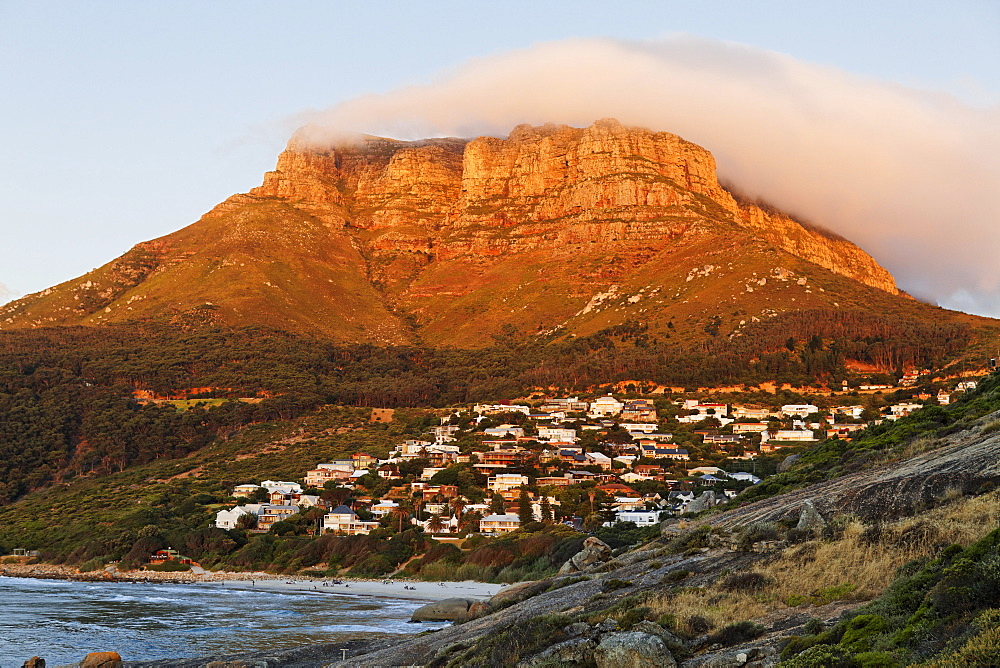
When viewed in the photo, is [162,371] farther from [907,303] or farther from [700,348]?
[907,303]

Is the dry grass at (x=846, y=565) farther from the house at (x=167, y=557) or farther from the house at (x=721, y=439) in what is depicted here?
the house at (x=721, y=439)

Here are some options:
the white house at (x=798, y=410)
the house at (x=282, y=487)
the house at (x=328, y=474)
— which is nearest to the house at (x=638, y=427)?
the white house at (x=798, y=410)

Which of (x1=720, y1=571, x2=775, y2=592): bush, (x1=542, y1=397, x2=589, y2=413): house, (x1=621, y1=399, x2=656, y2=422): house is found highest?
(x1=542, y1=397, x2=589, y2=413): house

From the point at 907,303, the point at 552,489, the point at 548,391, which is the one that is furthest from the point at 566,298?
the point at 552,489

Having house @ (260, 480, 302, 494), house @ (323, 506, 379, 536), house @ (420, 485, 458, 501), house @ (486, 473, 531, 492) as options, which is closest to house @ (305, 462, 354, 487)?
house @ (260, 480, 302, 494)

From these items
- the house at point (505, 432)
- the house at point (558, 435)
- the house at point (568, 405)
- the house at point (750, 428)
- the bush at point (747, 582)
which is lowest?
the bush at point (747, 582)

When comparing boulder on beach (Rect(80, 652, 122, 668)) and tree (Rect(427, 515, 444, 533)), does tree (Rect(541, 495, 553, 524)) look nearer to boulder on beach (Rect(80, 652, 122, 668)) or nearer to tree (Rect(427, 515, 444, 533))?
tree (Rect(427, 515, 444, 533))

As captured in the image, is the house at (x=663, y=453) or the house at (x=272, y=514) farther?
the house at (x=663, y=453)
